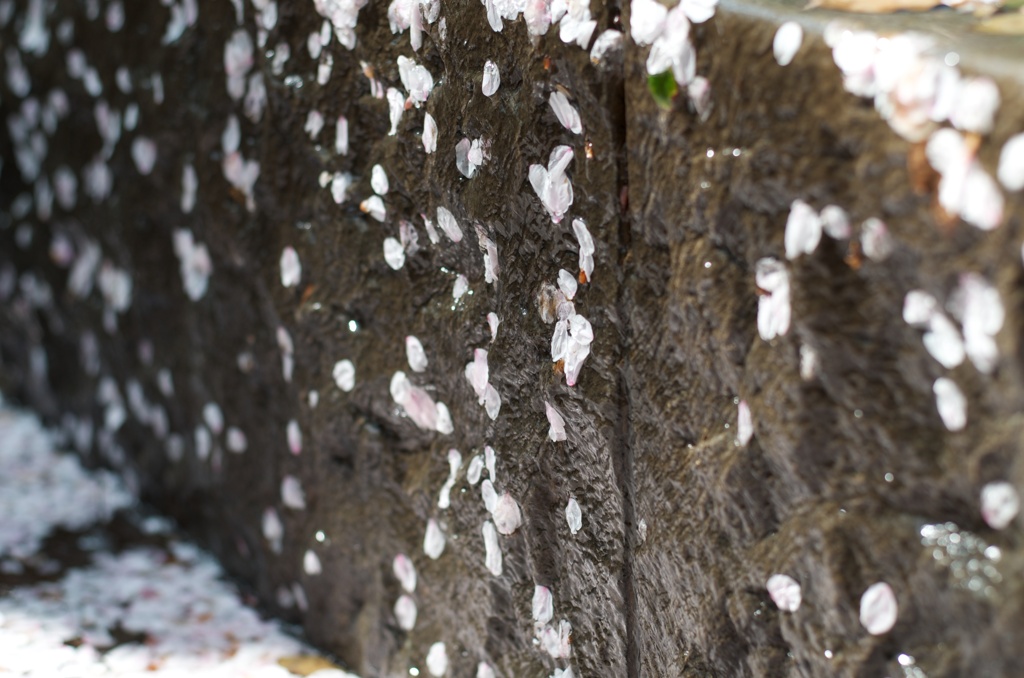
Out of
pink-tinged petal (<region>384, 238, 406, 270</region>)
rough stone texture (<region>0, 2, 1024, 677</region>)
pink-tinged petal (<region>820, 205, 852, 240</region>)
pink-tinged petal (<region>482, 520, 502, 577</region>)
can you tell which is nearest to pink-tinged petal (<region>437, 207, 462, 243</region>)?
rough stone texture (<region>0, 2, 1024, 677</region>)

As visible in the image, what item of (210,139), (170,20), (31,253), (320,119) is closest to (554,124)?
(320,119)

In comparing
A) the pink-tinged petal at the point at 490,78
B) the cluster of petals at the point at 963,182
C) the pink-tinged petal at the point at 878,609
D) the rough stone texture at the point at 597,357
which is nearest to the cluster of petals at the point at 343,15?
the rough stone texture at the point at 597,357

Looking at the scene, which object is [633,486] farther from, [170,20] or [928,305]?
[170,20]

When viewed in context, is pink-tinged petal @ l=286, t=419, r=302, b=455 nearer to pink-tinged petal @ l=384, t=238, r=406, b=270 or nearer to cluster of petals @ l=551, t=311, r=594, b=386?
pink-tinged petal @ l=384, t=238, r=406, b=270

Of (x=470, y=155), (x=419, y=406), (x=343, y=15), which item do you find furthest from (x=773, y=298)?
(x=343, y=15)

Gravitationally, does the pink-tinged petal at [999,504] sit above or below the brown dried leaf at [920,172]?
below

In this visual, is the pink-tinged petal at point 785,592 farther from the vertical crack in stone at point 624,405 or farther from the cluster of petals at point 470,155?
the cluster of petals at point 470,155
